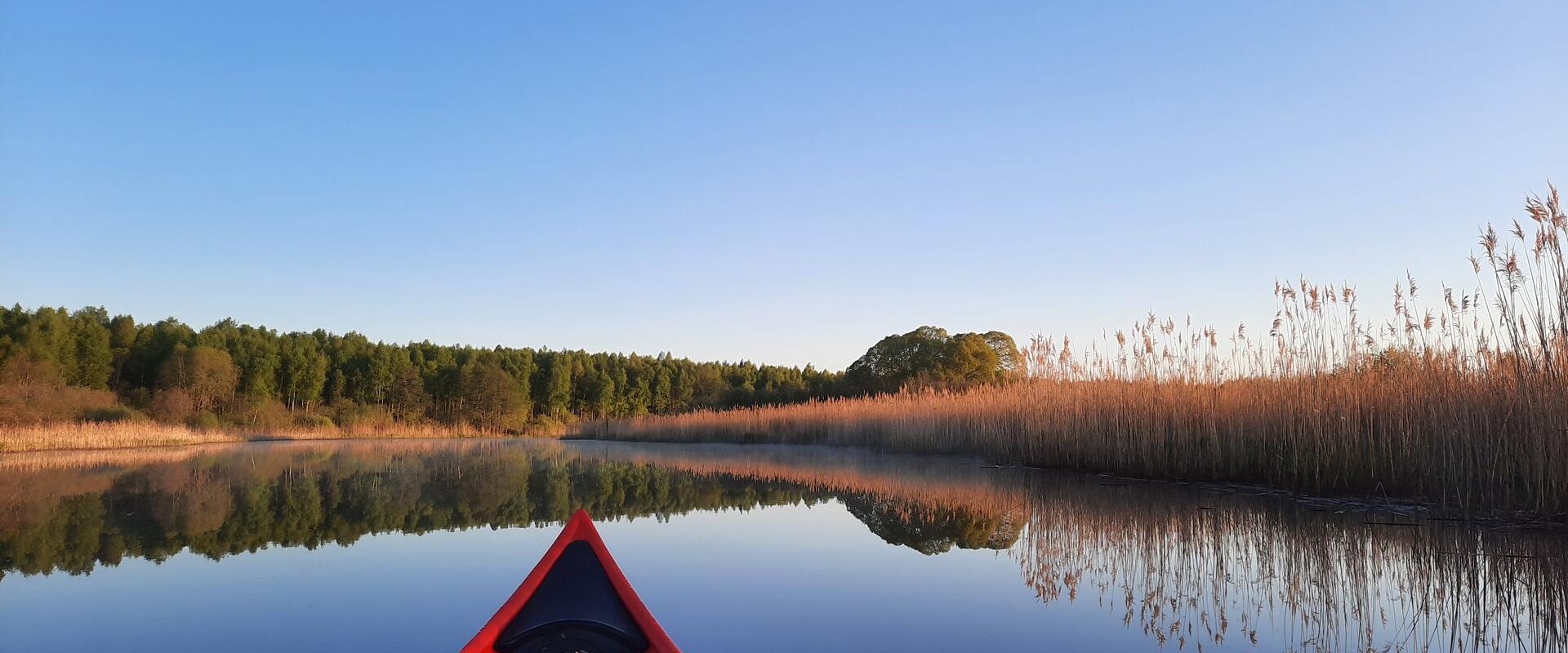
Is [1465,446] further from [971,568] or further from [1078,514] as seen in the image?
[971,568]

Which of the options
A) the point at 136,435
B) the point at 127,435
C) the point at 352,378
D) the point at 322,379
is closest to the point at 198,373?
the point at 322,379

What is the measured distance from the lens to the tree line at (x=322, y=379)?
26.6 m

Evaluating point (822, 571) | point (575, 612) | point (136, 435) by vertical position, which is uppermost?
point (575, 612)

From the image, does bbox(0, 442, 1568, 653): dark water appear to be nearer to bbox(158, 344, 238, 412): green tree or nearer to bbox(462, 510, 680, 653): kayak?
bbox(462, 510, 680, 653): kayak

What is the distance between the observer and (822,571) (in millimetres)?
3447

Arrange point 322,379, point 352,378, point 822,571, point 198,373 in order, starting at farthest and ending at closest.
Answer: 1. point 352,378
2. point 322,379
3. point 198,373
4. point 822,571

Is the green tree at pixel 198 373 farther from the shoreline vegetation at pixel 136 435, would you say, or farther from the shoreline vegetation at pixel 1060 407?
the shoreline vegetation at pixel 136 435

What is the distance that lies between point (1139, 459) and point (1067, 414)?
117 cm

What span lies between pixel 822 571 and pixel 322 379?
3752cm

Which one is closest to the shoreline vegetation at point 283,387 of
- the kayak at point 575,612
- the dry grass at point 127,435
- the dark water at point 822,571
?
the dry grass at point 127,435

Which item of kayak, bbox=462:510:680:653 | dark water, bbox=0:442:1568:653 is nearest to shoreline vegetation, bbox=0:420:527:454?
dark water, bbox=0:442:1568:653

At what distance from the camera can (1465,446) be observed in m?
4.21

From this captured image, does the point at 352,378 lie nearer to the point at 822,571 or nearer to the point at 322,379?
the point at 322,379

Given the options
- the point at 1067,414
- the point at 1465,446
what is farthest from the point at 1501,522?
the point at 1067,414
